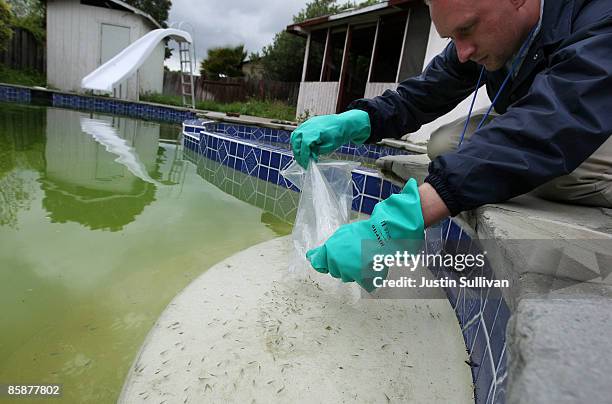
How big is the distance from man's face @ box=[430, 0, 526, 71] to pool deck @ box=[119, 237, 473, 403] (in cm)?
87

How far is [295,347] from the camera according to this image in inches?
40.7

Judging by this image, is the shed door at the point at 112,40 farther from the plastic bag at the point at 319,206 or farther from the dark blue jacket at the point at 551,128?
the dark blue jacket at the point at 551,128

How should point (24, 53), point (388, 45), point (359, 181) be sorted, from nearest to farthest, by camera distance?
point (359, 181)
point (388, 45)
point (24, 53)

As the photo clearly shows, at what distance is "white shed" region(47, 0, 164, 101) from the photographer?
11430 millimetres

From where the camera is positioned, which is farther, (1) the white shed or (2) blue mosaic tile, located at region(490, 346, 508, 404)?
(1) the white shed

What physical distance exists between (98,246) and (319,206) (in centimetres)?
98

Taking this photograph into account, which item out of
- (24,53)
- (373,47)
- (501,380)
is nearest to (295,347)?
(501,380)

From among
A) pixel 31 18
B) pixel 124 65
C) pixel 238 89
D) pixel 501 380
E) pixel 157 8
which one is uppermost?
pixel 157 8

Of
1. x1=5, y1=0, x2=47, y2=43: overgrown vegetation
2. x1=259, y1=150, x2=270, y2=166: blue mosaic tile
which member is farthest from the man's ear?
x1=5, y1=0, x2=47, y2=43: overgrown vegetation

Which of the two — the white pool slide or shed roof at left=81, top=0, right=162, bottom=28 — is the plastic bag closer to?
the white pool slide

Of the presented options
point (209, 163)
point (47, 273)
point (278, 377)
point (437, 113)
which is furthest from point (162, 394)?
point (209, 163)

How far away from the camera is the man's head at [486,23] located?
925 millimetres

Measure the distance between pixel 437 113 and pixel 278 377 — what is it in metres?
1.40

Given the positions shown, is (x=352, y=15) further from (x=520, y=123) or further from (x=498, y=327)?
(x=498, y=327)
